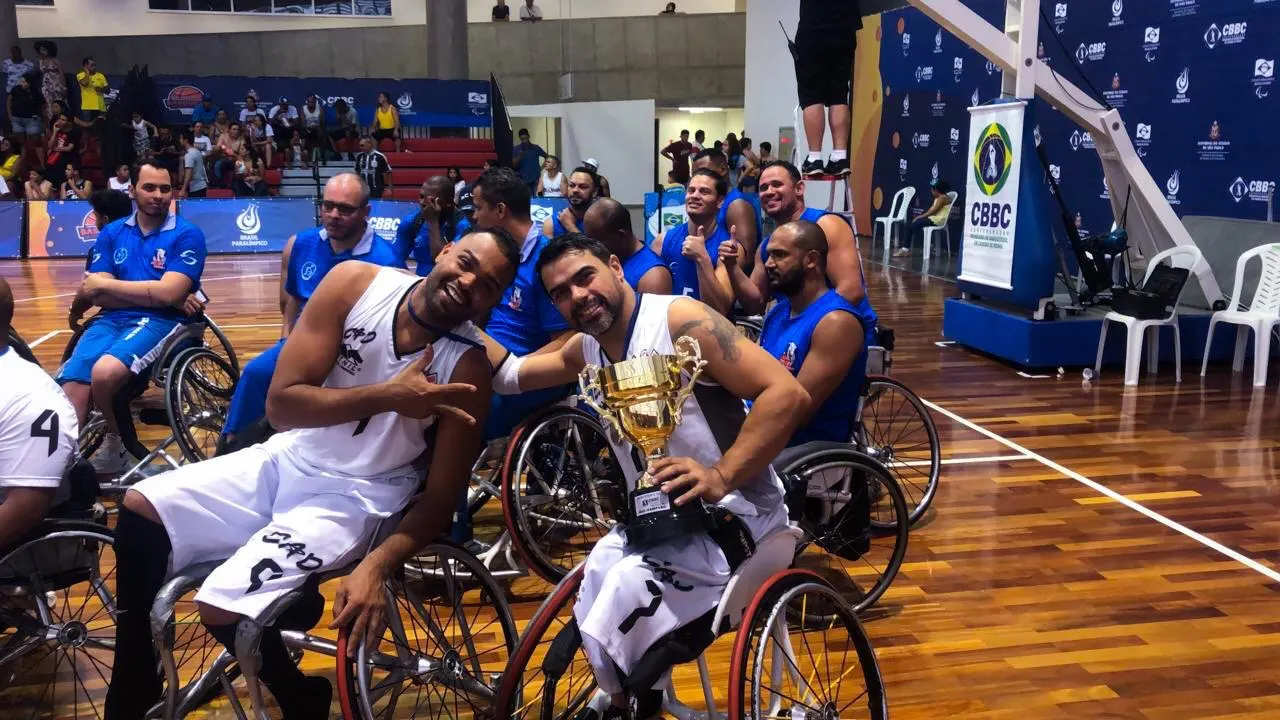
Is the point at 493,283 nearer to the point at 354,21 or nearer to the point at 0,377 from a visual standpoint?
the point at 0,377

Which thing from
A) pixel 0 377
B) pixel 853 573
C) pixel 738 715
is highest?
pixel 0 377

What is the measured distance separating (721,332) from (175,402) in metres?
2.88

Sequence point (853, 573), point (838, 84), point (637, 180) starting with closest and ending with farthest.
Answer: point (853, 573) → point (838, 84) → point (637, 180)

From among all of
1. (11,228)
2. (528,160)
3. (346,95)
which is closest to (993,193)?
(528,160)

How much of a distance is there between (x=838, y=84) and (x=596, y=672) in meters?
3.86

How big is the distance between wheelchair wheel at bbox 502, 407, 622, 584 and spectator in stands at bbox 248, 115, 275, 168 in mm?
13867

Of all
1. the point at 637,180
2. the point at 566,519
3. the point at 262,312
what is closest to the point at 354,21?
the point at 637,180

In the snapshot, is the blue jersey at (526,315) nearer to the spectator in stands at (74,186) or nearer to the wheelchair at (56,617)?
the wheelchair at (56,617)

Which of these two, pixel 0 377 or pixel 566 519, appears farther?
pixel 566 519

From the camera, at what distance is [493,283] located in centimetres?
242

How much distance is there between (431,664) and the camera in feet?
7.87

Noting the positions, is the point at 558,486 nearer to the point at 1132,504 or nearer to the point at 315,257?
the point at 315,257

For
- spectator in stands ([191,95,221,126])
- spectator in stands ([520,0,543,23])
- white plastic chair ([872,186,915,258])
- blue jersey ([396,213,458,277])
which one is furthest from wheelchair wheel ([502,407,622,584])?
spectator in stands ([520,0,543,23])

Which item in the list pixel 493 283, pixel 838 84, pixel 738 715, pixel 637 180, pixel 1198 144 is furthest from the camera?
pixel 637 180
